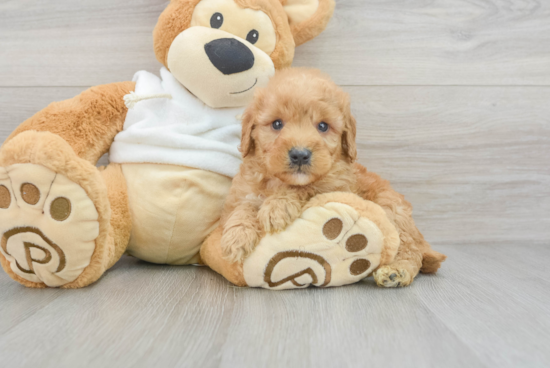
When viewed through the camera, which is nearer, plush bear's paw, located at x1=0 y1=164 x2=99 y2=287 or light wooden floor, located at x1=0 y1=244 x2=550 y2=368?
light wooden floor, located at x1=0 y1=244 x2=550 y2=368

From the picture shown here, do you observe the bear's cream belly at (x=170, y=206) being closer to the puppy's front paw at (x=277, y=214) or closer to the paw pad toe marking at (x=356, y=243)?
the puppy's front paw at (x=277, y=214)

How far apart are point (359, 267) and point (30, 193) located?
2.85ft

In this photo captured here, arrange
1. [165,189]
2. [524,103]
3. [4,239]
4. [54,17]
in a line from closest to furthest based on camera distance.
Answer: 1. [4,239]
2. [165,189]
3. [54,17]
4. [524,103]

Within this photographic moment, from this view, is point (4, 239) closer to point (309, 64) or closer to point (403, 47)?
point (309, 64)

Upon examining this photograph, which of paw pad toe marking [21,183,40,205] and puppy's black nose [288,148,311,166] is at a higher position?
puppy's black nose [288,148,311,166]

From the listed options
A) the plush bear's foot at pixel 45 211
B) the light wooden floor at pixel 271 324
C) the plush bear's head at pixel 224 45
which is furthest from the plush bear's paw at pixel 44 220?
the plush bear's head at pixel 224 45

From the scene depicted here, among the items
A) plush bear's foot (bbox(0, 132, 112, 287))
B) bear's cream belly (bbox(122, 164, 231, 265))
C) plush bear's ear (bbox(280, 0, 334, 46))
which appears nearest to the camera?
plush bear's foot (bbox(0, 132, 112, 287))

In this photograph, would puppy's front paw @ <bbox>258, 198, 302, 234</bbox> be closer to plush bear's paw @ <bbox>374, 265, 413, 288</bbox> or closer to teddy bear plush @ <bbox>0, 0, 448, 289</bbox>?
teddy bear plush @ <bbox>0, 0, 448, 289</bbox>

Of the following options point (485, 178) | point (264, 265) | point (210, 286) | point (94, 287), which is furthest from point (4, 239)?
point (485, 178)

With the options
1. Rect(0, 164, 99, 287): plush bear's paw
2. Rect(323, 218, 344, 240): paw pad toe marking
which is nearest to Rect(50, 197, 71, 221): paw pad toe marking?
Rect(0, 164, 99, 287): plush bear's paw

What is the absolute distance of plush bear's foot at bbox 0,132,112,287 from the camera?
0.99 meters

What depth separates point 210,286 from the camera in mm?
1124

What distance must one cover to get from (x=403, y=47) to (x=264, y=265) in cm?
106

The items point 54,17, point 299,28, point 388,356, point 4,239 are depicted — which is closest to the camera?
point 388,356
